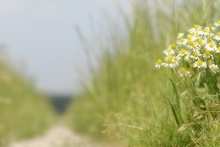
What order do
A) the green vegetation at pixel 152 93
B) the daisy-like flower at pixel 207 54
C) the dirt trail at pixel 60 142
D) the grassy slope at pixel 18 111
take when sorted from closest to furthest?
the daisy-like flower at pixel 207 54 < the green vegetation at pixel 152 93 < the dirt trail at pixel 60 142 < the grassy slope at pixel 18 111

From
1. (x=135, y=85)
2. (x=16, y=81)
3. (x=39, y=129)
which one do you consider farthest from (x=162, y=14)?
(x=16, y=81)

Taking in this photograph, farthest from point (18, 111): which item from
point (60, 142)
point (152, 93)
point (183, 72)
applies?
point (183, 72)

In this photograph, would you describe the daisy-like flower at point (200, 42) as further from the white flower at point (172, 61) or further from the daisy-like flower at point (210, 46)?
the white flower at point (172, 61)

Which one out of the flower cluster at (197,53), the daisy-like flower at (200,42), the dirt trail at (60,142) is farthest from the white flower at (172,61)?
the dirt trail at (60,142)

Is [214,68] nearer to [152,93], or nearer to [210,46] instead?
[210,46]

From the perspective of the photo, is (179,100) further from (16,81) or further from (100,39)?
(16,81)
